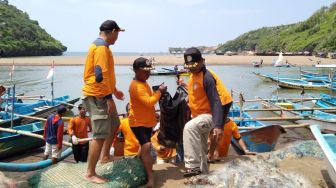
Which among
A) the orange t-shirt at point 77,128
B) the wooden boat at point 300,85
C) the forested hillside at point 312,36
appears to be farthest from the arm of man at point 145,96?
the forested hillside at point 312,36

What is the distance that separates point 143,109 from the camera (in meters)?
5.23

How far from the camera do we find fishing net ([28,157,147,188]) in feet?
17.0

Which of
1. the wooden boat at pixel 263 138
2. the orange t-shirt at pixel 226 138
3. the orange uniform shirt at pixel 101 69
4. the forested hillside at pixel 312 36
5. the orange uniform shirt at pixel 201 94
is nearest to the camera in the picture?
the orange uniform shirt at pixel 101 69

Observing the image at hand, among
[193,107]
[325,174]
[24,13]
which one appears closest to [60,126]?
[193,107]

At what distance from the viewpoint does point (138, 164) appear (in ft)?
18.2

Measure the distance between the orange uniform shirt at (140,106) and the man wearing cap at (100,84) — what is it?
338 millimetres

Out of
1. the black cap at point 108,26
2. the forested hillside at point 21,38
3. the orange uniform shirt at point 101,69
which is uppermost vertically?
the forested hillside at point 21,38

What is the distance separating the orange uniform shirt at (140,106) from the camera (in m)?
5.11

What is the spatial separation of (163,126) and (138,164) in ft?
2.51

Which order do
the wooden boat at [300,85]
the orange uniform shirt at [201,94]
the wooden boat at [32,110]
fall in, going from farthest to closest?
the wooden boat at [300,85] < the wooden boat at [32,110] < the orange uniform shirt at [201,94]

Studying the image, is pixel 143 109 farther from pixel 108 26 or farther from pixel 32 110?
pixel 32 110

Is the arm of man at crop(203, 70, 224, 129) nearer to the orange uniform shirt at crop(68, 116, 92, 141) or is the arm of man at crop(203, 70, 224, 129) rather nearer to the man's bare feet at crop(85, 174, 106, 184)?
the man's bare feet at crop(85, 174, 106, 184)

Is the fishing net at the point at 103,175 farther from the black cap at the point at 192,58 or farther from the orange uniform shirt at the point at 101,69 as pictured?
the black cap at the point at 192,58

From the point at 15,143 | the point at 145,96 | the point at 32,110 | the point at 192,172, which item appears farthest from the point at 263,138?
the point at 32,110
